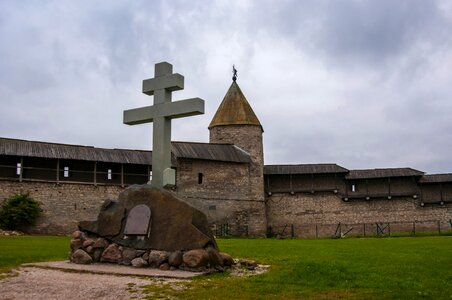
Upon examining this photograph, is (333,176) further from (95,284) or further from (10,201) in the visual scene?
(95,284)

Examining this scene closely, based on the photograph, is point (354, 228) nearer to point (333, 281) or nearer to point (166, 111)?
point (166, 111)

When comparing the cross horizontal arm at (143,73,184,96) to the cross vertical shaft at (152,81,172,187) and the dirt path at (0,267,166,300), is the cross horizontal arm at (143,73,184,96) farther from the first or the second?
the dirt path at (0,267,166,300)

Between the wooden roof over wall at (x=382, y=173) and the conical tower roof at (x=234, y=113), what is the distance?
7.47 metres

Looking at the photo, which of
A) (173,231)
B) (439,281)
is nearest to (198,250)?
(173,231)

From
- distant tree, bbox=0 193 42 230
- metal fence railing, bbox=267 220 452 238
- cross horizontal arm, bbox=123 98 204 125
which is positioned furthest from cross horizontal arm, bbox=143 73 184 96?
metal fence railing, bbox=267 220 452 238

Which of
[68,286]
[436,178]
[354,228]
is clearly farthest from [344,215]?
[68,286]

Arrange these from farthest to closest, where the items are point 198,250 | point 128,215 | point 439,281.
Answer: point 128,215 → point 198,250 → point 439,281

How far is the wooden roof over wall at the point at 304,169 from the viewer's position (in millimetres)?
34844

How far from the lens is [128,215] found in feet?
32.0

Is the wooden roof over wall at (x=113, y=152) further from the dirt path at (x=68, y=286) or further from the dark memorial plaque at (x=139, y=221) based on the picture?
the dirt path at (x=68, y=286)

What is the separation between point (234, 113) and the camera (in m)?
35.4

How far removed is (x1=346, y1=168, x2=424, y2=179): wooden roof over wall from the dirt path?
94.7ft

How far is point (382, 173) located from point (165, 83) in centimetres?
2721

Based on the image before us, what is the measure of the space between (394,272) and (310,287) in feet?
7.43
